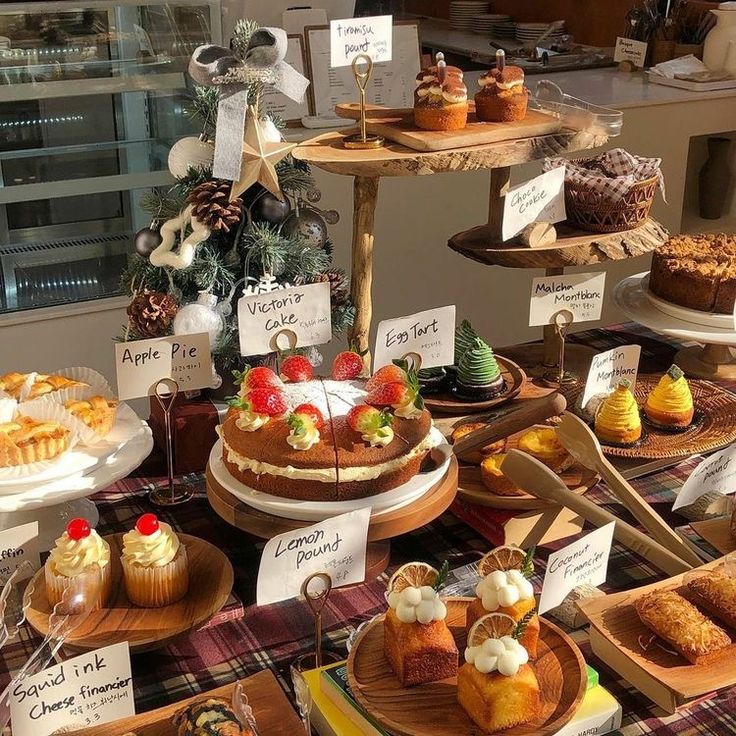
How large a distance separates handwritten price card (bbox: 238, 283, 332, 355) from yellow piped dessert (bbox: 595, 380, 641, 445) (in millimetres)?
427

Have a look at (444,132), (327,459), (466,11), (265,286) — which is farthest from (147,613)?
(466,11)

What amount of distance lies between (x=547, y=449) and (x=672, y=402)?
0.28 m

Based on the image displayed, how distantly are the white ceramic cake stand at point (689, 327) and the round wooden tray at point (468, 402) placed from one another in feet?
0.89

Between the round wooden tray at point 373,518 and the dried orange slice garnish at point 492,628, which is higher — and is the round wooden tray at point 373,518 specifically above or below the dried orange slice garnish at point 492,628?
below

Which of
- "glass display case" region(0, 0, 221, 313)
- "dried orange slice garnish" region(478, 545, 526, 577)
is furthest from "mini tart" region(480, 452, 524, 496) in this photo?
"glass display case" region(0, 0, 221, 313)

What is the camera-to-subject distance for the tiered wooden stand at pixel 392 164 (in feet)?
4.64

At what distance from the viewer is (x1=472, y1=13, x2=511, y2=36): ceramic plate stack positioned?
15.0 ft

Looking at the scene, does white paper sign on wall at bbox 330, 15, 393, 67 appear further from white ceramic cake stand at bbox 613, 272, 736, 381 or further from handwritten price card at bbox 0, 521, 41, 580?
handwritten price card at bbox 0, 521, 41, 580

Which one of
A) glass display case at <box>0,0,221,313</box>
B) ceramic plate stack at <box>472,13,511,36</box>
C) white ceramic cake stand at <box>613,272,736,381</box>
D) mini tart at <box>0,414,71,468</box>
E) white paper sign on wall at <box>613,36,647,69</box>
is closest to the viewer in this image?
mini tart at <box>0,414,71,468</box>

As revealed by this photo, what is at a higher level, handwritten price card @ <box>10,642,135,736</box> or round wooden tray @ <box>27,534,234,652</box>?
handwritten price card @ <box>10,642,135,736</box>

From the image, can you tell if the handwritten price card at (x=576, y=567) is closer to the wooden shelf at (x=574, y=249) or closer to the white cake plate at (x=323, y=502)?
the white cake plate at (x=323, y=502)

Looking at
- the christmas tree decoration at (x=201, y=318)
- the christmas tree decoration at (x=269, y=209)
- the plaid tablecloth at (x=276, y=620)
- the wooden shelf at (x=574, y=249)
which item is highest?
the christmas tree decoration at (x=269, y=209)

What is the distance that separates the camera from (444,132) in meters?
1.50

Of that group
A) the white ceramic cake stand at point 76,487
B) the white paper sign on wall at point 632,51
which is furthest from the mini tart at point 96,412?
the white paper sign on wall at point 632,51
